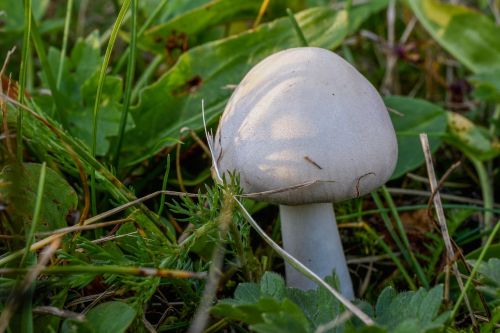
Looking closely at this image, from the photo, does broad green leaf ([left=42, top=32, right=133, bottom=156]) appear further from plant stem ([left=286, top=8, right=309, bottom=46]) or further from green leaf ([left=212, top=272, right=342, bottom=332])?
green leaf ([left=212, top=272, right=342, bottom=332])

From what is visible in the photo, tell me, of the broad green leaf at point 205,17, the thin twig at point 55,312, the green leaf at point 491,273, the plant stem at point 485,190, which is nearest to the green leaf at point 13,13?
the broad green leaf at point 205,17

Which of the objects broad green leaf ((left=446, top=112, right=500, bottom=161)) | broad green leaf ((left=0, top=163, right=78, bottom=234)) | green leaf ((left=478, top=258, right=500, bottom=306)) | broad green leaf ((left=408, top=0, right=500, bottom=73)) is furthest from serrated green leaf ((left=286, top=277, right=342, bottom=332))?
broad green leaf ((left=408, top=0, right=500, bottom=73))

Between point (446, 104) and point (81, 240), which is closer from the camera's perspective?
point (81, 240)

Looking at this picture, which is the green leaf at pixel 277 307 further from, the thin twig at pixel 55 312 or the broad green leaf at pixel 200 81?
the broad green leaf at pixel 200 81

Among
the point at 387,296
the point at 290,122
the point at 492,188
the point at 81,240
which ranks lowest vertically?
the point at 492,188

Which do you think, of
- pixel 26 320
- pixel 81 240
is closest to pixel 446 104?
pixel 81 240

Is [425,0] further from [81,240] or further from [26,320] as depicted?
[26,320]

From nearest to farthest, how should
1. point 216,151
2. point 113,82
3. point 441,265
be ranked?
point 216,151 → point 441,265 → point 113,82
